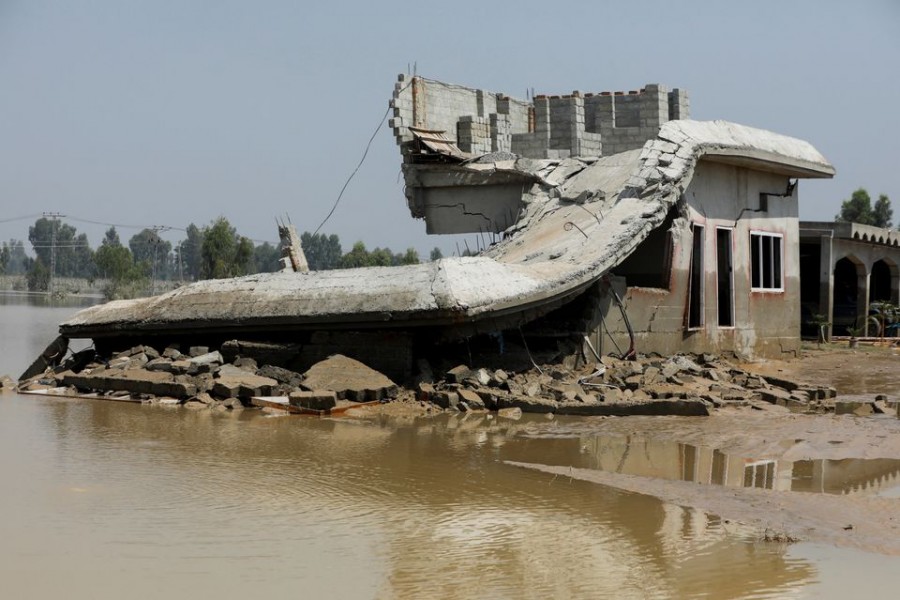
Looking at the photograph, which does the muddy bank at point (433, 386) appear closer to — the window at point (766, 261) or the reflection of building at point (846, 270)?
the window at point (766, 261)

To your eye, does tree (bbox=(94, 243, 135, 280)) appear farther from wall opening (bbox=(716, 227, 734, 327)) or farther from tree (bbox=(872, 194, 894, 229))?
wall opening (bbox=(716, 227, 734, 327))

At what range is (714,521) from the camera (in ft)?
21.3

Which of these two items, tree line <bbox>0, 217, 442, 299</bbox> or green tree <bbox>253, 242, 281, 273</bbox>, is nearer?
tree line <bbox>0, 217, 442, 299</bbox>

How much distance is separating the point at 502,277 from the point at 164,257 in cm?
13772

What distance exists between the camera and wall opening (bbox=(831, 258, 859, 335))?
27453 millimetres

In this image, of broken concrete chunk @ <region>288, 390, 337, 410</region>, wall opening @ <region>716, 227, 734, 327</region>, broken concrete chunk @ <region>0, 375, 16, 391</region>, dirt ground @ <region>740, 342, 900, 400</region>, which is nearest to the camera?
broken concrete chunk @ <region>288, 390, 337, 410</region>

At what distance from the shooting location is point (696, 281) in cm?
1528

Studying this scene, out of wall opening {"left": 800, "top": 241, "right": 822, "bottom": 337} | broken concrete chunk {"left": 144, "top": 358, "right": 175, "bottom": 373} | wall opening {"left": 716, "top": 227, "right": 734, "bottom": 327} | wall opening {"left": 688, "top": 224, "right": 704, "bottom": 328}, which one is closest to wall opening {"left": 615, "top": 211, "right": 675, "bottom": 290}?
wall opening {"left": 688, "top": 224, "right": 704, "bottom": 328}

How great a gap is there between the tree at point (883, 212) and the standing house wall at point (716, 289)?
134 feet

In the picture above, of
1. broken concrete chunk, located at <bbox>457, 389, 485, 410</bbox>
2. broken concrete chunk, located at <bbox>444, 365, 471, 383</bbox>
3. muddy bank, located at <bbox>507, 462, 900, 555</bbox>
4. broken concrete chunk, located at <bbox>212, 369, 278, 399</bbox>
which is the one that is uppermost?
broken concrete chunk, located at <bbox>444, 365, 471, 383</bbox>

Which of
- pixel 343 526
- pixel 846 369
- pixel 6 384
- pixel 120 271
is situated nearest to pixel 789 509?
pixel 343 526

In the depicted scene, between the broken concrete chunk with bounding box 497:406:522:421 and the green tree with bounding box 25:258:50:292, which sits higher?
the green tree with bounding box 25:258:50:292

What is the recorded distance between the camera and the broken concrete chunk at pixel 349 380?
11.2 metres

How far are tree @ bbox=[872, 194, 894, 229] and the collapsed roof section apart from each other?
42.1 metres
